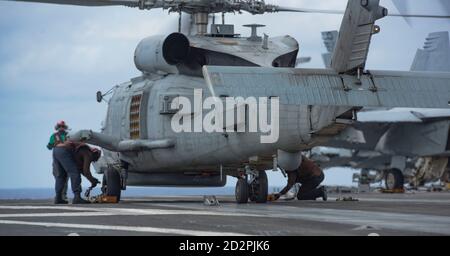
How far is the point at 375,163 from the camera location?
59.0 meters

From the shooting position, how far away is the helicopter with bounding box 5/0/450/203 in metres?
19.4

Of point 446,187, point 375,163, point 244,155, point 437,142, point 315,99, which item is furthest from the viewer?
point 375,163

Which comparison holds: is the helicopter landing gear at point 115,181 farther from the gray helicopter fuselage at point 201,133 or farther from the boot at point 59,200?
the boot at point 59,200

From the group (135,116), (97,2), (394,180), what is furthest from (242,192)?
(394,180)

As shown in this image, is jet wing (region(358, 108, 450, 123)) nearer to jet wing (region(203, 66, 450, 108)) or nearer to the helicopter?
the helicopter

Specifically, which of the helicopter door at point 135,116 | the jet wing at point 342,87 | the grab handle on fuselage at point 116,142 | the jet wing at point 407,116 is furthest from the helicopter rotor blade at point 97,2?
the jet wing at point 407,116

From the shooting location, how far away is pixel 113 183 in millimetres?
26188

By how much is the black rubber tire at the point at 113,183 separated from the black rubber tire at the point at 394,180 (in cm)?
2117

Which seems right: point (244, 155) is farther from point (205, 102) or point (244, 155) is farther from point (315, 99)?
point (315, 99)

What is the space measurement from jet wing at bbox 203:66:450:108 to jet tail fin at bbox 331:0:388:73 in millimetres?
268

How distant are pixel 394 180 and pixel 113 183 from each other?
71.2 feet

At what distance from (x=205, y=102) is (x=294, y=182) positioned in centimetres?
426
